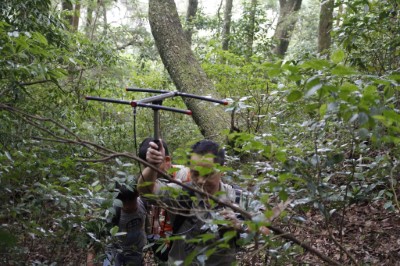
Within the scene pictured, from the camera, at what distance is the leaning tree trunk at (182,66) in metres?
8.11

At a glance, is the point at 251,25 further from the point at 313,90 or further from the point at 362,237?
the point at 313,90

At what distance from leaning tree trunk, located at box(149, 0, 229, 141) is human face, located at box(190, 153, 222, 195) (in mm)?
5027

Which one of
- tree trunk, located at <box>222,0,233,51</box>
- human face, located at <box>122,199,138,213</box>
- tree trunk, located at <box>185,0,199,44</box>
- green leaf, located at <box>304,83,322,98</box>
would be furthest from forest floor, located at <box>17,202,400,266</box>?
tree trunk, located at <box>185,0,199,44</box>

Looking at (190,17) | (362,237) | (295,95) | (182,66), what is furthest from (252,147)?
(190,17)

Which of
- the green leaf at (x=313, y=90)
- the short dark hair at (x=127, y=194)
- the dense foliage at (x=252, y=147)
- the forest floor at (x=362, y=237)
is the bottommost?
the forest floor at (x=362, y=237)

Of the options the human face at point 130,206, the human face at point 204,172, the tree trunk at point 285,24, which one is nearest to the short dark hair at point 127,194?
the human face at point 130,206

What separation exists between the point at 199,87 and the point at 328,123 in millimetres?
5736

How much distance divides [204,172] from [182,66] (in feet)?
23.2

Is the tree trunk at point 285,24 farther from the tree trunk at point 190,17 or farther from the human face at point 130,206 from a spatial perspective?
the human face at point 130,206

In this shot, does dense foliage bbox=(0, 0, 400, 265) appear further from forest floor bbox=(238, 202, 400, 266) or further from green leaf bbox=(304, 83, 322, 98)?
forest floor bbox=(238, 202, 400, 266)

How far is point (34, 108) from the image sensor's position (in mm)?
5777

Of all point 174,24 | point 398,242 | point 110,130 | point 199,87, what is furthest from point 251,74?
point 398,242

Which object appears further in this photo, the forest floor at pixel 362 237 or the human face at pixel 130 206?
the forest floor at pixel 362 237

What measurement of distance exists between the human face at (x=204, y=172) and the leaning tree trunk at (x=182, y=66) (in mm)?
Answer: 5027
